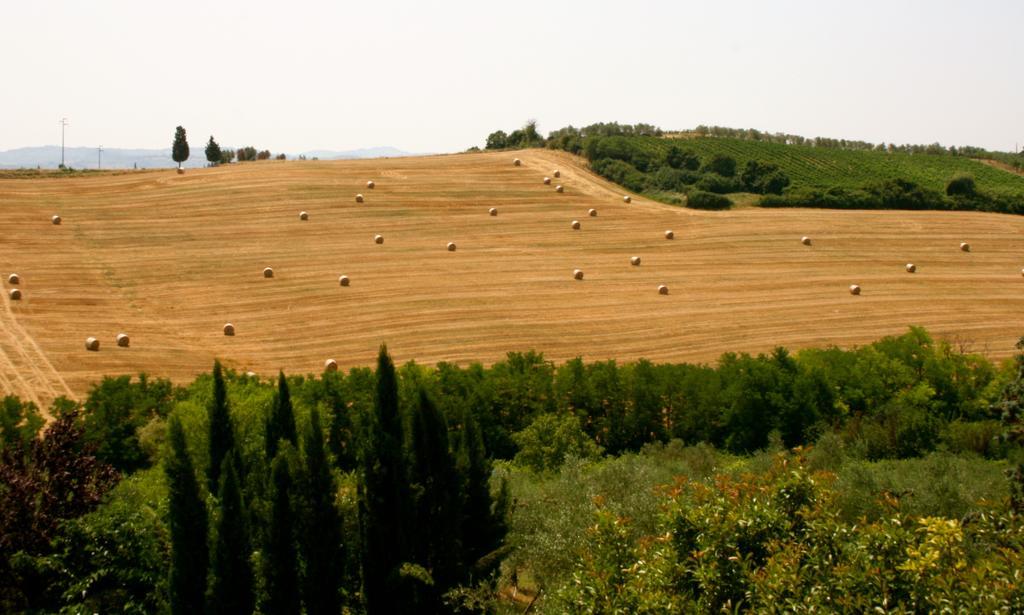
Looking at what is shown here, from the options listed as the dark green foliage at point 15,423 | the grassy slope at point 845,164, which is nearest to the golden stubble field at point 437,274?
the dark green foliage at point 15,423

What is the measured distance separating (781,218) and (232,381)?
33191 millimetres

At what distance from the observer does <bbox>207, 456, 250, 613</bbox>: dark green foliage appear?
16969 mm

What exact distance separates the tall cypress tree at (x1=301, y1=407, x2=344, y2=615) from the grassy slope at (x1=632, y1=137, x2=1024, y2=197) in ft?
173

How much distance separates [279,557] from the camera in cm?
1761

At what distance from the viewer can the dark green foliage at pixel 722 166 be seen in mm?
66438

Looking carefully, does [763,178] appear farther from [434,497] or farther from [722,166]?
[434,497]

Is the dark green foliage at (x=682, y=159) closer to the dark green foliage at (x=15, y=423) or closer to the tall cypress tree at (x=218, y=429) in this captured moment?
the dark green foliage at (x=15, y=423)

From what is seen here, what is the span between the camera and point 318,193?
173ft

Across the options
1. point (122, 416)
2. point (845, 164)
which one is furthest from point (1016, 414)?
point (845, 164)

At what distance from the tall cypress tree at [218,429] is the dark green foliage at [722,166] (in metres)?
50.6

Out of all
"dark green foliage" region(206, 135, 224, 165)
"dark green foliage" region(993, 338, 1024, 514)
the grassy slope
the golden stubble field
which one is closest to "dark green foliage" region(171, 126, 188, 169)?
"dark green foliage" region(206, 135, 224, 165)

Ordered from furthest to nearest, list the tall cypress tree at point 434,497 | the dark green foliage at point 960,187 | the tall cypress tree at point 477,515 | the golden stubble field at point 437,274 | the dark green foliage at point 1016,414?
the dark green foliage at point 960,187 → the golden stubble field at point 437,274 → the tall cypress tree at point 477,515 → the tall cypress tree at point 434,497 → the dark green foliage at point 1016,414

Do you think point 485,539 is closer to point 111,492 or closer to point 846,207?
point 111,492

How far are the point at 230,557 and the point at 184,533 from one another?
0.88m
